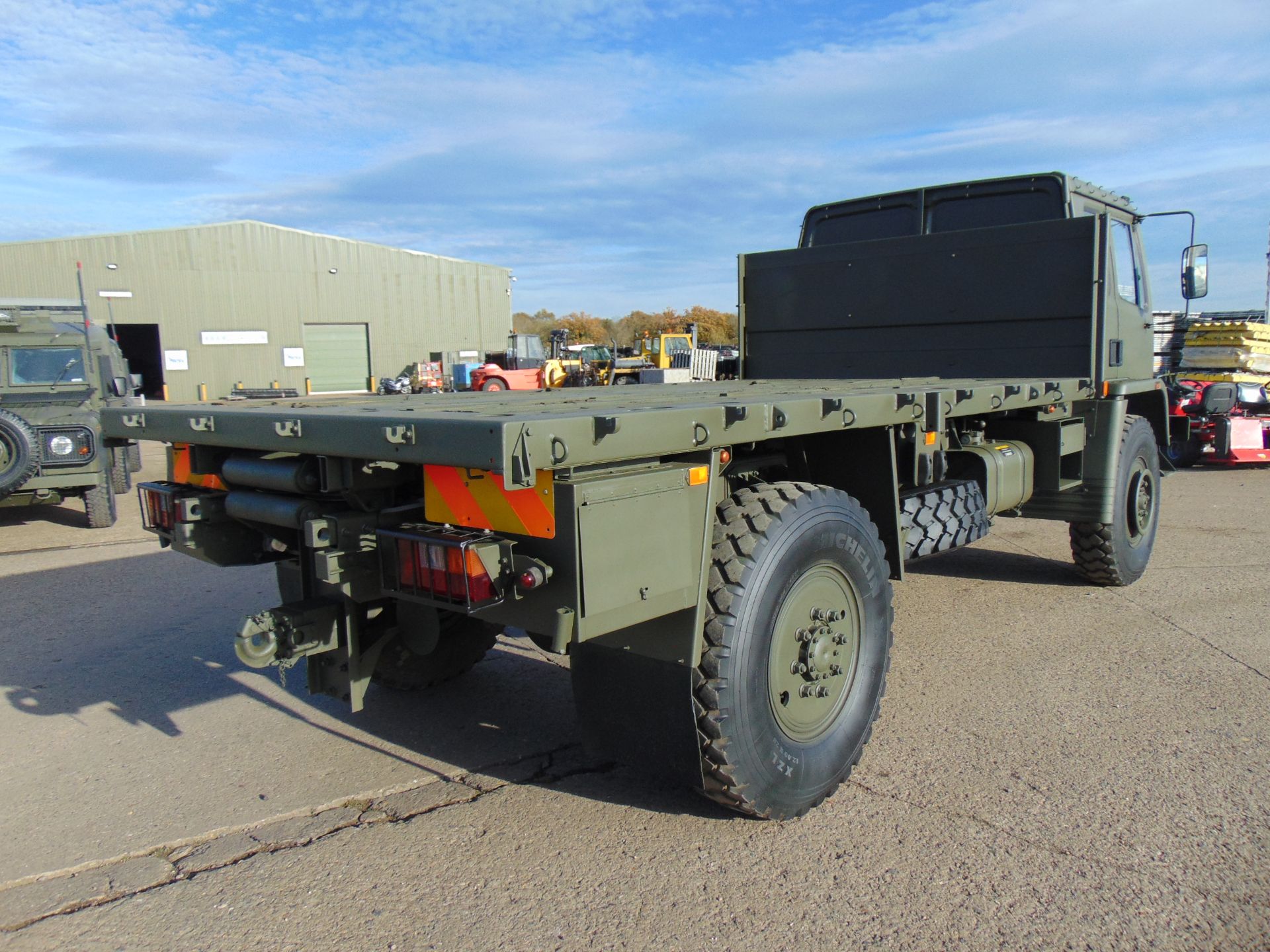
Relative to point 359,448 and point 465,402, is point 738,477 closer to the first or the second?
point 465,402

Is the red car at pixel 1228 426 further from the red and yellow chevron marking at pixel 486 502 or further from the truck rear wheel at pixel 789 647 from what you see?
the red and yellow chevron marking at pixel 486 502

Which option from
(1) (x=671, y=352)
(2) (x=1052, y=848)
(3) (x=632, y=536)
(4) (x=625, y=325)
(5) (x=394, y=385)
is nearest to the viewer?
(3) (x=632, y=536)

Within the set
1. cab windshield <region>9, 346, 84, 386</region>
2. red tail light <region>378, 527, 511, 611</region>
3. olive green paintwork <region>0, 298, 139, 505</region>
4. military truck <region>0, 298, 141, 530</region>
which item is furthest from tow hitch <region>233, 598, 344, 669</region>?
cab windshield <region>9, 346, 84, 386</region>

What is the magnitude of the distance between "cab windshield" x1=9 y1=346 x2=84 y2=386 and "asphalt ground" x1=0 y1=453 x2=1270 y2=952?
477cm

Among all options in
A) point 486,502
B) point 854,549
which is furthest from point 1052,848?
point 486,502

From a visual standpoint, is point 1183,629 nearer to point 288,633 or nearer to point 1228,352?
point 288,633

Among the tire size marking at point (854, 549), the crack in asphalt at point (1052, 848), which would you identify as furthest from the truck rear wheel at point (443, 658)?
the crack in asphalt at point (1052, 848)

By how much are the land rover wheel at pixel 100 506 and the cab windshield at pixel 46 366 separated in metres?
1.17

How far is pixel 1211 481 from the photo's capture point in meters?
12.7

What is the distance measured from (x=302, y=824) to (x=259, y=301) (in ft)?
116

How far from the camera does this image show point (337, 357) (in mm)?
37344

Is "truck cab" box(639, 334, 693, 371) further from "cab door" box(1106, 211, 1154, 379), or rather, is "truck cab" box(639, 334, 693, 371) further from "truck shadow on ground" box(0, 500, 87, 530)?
"cab door" box(1106, 211, 1154, 379)

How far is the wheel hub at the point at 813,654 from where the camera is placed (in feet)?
10.7

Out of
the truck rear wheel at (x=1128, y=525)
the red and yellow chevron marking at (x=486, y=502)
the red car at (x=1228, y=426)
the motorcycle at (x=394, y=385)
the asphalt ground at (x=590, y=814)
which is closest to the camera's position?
the red and yellow chevron marking at (x=486, y=502)
